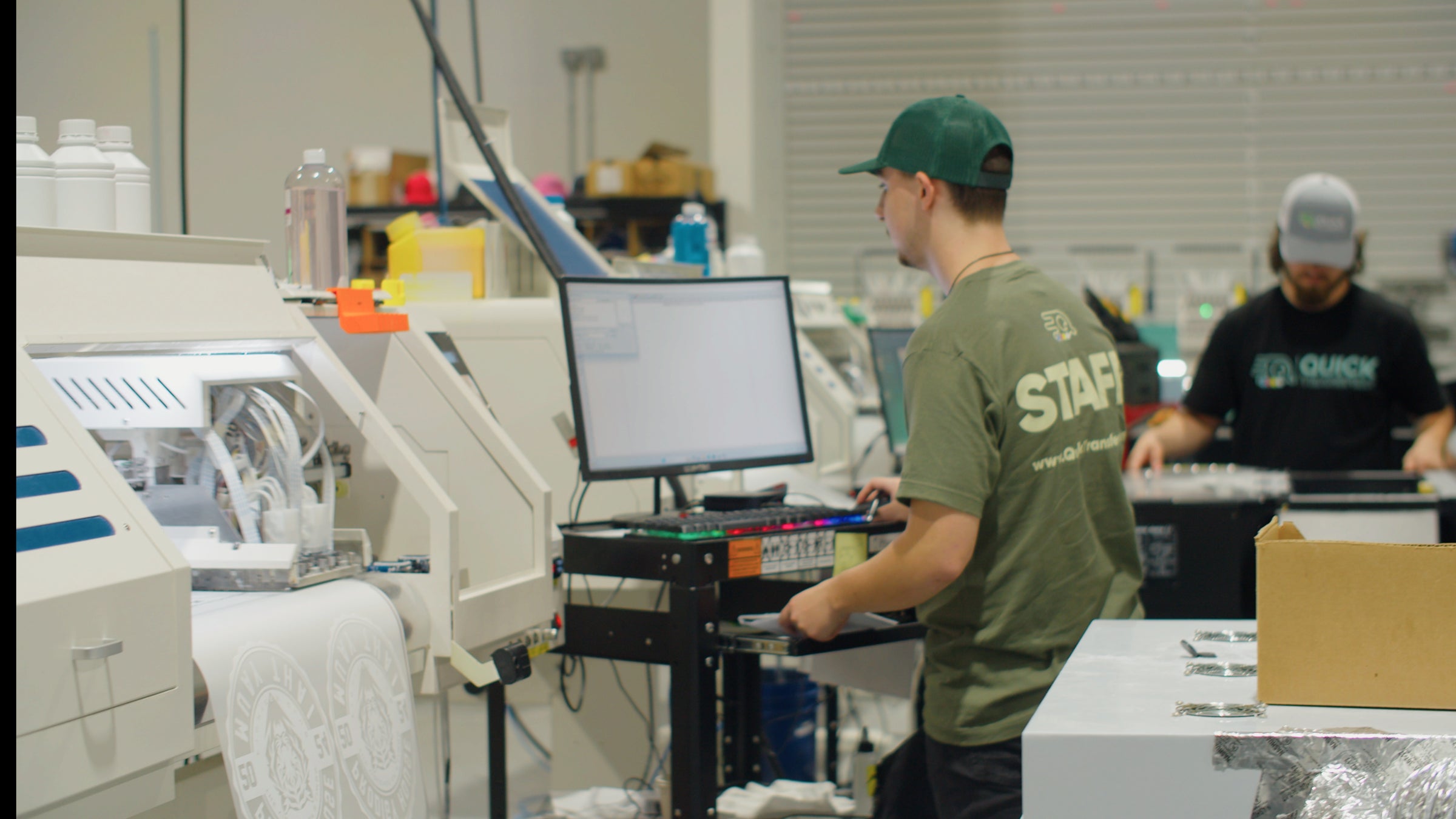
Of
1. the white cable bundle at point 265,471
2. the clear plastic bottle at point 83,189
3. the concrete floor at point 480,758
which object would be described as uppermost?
the clear plastic bottle at point 83,189

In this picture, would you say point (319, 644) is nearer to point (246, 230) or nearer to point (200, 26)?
point (246, 230)

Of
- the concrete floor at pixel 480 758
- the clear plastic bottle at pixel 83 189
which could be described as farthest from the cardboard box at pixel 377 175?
the clear plastic bottle at pixel 83 189

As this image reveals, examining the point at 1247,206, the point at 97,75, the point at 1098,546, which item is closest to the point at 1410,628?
the point at 1098,546

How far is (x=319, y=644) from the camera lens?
5.07ft

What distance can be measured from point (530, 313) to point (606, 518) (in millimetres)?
446

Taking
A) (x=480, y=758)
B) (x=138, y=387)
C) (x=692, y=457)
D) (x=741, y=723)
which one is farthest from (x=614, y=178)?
(x=138, y=387)

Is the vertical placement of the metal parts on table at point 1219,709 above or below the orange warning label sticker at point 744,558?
below

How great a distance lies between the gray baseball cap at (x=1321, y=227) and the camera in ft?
10.5

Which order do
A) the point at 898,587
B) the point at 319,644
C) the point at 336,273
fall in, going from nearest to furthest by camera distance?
1. the point at 319,644
2. the point at 898,587
3. the point at 336,273

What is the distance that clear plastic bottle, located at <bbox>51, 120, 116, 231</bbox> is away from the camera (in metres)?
1.66

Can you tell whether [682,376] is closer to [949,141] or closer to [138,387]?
[949,141]

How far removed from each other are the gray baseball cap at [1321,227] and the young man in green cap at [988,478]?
5.17ft

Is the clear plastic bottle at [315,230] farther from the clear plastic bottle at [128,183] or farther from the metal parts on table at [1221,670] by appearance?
the metal parts on table at [1221,670]

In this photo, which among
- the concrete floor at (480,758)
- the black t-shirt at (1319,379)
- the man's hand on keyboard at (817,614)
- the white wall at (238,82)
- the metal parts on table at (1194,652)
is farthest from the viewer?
the black t-shirt at (1319,379)
